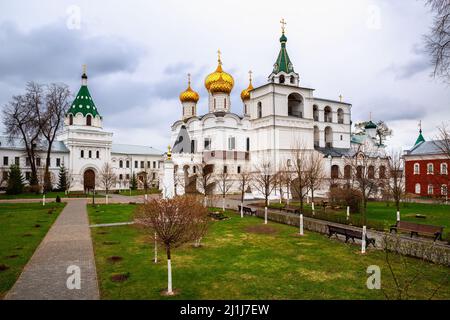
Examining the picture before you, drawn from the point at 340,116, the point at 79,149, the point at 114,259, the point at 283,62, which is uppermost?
the point at 283,62

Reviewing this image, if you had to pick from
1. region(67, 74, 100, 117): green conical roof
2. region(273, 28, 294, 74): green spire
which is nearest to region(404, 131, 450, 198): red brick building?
region(273, 28, 294, 74): green spire

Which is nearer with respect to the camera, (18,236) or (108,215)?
(18,236)

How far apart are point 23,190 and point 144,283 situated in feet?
134

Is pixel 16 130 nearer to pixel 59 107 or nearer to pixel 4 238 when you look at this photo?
pixel 59 107

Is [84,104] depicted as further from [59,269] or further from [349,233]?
[349,233]

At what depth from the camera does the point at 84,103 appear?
5438cm

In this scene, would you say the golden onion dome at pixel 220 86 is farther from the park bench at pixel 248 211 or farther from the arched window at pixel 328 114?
the park bench at pixel 248 211

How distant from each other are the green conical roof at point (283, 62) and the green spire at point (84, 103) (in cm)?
2938

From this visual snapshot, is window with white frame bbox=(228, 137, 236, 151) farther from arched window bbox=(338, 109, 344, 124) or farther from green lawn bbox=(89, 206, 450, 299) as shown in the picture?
green lawn bbox=(89, 206, 450, 299)

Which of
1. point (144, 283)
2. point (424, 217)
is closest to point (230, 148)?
point (424, 217)

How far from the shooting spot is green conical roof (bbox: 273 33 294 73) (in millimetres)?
47469

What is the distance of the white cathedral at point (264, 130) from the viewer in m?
44.9

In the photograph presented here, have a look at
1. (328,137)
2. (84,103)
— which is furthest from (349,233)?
(84,103)

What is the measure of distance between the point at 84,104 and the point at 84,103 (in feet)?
0.66
